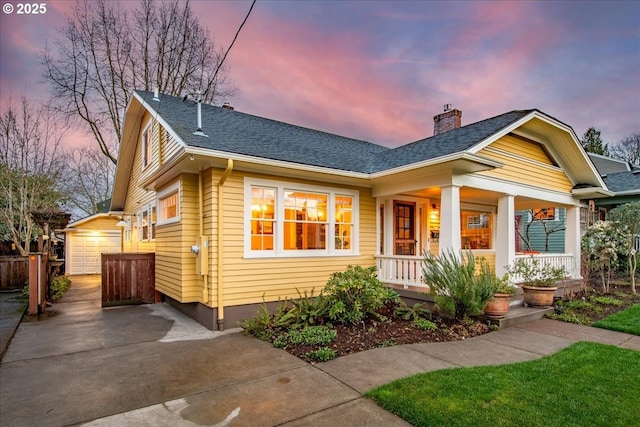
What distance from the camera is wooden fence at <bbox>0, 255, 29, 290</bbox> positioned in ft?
36.1

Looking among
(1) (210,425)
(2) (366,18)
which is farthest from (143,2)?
(1) (210,425)

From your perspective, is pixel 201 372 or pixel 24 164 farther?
pixel 24 164

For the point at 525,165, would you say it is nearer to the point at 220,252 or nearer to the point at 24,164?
the point at 220,252

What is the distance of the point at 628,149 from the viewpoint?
99.0ft

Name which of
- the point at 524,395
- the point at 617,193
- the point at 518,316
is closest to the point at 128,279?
the point at 524,395

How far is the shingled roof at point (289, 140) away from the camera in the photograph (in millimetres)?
6653

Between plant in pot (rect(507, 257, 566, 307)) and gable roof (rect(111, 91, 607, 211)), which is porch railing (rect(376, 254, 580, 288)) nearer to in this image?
plant in pot (rect(507, 257, 566, 307))

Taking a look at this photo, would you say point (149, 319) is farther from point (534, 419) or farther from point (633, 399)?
point (633, 399)

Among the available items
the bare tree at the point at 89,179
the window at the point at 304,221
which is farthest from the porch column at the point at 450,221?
the bare tree at the point at 89,179

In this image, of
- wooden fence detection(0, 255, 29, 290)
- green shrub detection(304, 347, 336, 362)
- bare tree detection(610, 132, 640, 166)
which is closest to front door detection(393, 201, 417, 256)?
green shrub detection(304, 347, 336, 362)

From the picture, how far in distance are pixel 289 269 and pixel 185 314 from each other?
258 centimetres

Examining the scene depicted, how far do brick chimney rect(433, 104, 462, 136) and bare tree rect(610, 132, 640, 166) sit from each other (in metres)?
26.8

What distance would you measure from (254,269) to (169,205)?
3.10 m

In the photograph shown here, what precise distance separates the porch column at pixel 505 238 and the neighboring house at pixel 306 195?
24mm
